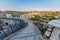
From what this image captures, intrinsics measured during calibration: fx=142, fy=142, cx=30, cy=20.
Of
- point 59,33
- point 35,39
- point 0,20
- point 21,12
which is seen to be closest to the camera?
point 59,33

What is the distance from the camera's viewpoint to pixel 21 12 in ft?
15.9

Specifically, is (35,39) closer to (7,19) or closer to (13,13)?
(13,13)

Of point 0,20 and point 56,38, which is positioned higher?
point 56,38

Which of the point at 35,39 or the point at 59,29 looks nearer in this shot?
the point at 59,29

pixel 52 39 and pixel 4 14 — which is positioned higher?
pixel 52 39

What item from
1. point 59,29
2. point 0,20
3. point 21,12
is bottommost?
point 0,20

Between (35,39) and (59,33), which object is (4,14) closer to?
(35,39)

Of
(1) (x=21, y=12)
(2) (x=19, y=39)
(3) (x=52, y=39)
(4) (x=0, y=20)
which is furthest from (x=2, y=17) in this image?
(3) (x=52, y=39)

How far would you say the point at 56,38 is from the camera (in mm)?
937

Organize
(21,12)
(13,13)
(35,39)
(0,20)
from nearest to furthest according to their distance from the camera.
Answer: (35,39) → (21,12) → (13,13) → (0,20)

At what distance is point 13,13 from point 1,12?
57cm

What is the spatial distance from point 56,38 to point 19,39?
5.54 ft

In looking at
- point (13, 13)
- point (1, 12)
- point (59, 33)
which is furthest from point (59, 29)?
point (1, 12)

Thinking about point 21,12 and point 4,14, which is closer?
point 21,12
